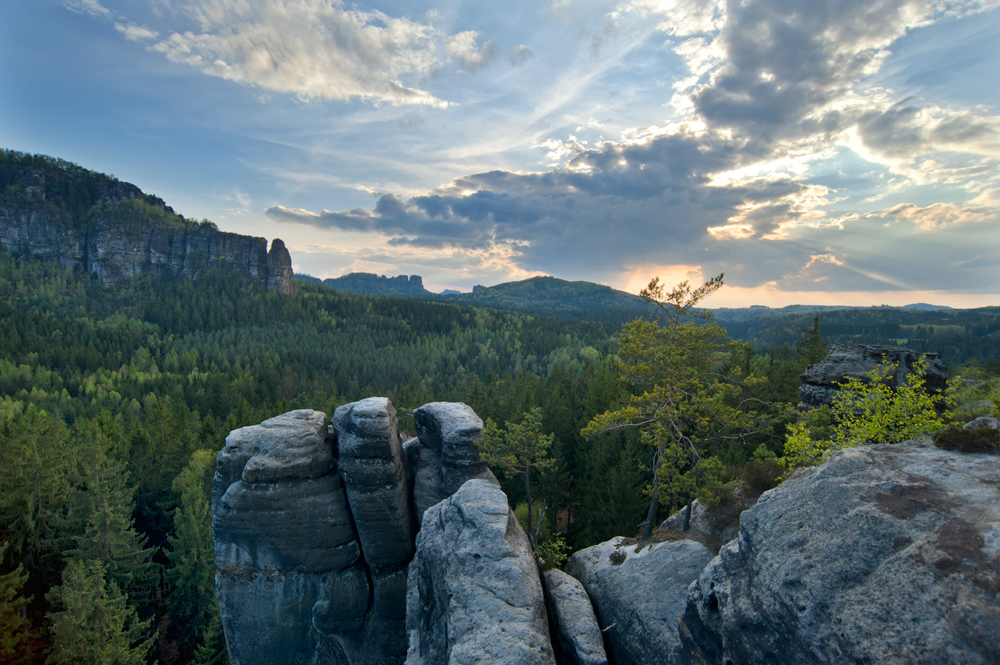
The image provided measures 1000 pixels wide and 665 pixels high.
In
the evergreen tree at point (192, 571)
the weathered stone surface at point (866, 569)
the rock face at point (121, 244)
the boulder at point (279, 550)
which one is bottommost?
the evergreen tree at point (192, 571)

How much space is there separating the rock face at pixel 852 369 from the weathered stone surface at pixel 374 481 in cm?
2237

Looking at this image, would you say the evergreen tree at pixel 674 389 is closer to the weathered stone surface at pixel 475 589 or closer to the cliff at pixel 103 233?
the weathered stone surface at pixel 475 589

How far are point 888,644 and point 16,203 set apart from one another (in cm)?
24822

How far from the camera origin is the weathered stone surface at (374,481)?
1995cm

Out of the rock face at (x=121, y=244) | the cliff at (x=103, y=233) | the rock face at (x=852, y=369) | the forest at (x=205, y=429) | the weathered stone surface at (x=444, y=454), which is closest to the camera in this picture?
the forest at (x=205, y=429)

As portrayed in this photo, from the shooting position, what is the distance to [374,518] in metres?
20.2

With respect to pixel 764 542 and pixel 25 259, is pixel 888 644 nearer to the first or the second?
pixel 764 542

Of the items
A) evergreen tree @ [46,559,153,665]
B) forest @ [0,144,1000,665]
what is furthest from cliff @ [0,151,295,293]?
evergreen tree @ [46,559,153,665]

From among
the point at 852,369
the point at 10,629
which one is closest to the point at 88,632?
the point at 10,629

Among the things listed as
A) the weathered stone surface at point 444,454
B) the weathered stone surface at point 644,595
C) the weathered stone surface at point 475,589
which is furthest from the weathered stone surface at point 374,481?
the weathered stone surface at point 644,595

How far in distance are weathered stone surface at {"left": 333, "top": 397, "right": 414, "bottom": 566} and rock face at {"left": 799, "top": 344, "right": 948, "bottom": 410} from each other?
A: 22.4 metres

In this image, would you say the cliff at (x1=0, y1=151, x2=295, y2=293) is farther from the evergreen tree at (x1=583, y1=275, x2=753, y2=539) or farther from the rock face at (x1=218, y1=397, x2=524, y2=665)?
the evergreen tree at (x1=583, y1=275, x2=753, y2=539)

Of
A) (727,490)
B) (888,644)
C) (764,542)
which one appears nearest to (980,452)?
(764,542)

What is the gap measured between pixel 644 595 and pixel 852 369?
19286 millimetres
